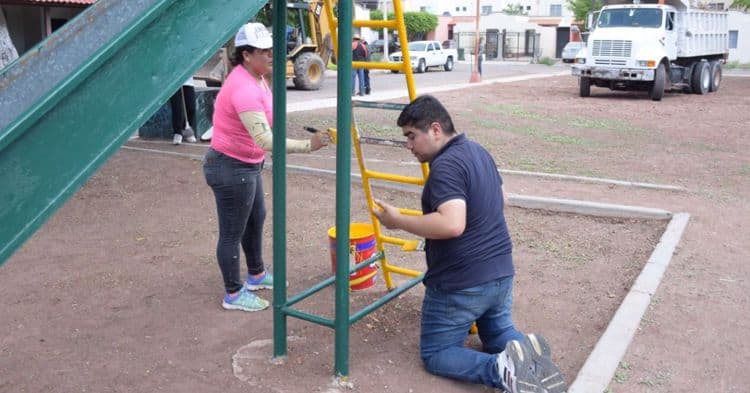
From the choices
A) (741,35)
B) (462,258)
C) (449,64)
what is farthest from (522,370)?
(741,35)

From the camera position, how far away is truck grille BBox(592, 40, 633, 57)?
18.9 meters

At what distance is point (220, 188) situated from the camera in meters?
4.12

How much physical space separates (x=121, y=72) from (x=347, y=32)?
4.64ft

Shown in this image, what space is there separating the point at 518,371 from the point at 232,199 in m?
1.94

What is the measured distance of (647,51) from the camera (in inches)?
733

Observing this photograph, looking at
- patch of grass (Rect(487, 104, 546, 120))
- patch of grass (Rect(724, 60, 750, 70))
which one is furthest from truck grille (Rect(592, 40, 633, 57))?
patch of grass (Rect(724, 60, 750, 70))

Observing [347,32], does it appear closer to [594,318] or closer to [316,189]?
[594,318]

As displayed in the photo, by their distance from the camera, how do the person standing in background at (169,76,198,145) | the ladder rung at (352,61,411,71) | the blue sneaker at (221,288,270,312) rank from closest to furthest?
1. the ladder rung at (352,61,411,71)
2. the blue sneaker at (221,288,270,312)
3. the person standing in background at (169,76,198,145)

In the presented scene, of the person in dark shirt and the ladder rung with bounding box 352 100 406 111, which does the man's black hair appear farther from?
the ladder rung with bounding box 352 100 406 111

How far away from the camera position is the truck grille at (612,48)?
18.9 metres

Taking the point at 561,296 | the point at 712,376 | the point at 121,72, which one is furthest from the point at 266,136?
Result: the point at 712,376

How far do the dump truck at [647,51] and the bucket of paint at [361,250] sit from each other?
15871 mm

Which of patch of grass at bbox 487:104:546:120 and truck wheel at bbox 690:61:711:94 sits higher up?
truck wheel at bbox 690:61:711:94

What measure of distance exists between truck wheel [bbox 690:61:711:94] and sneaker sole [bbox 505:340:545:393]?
19916 millimetres
